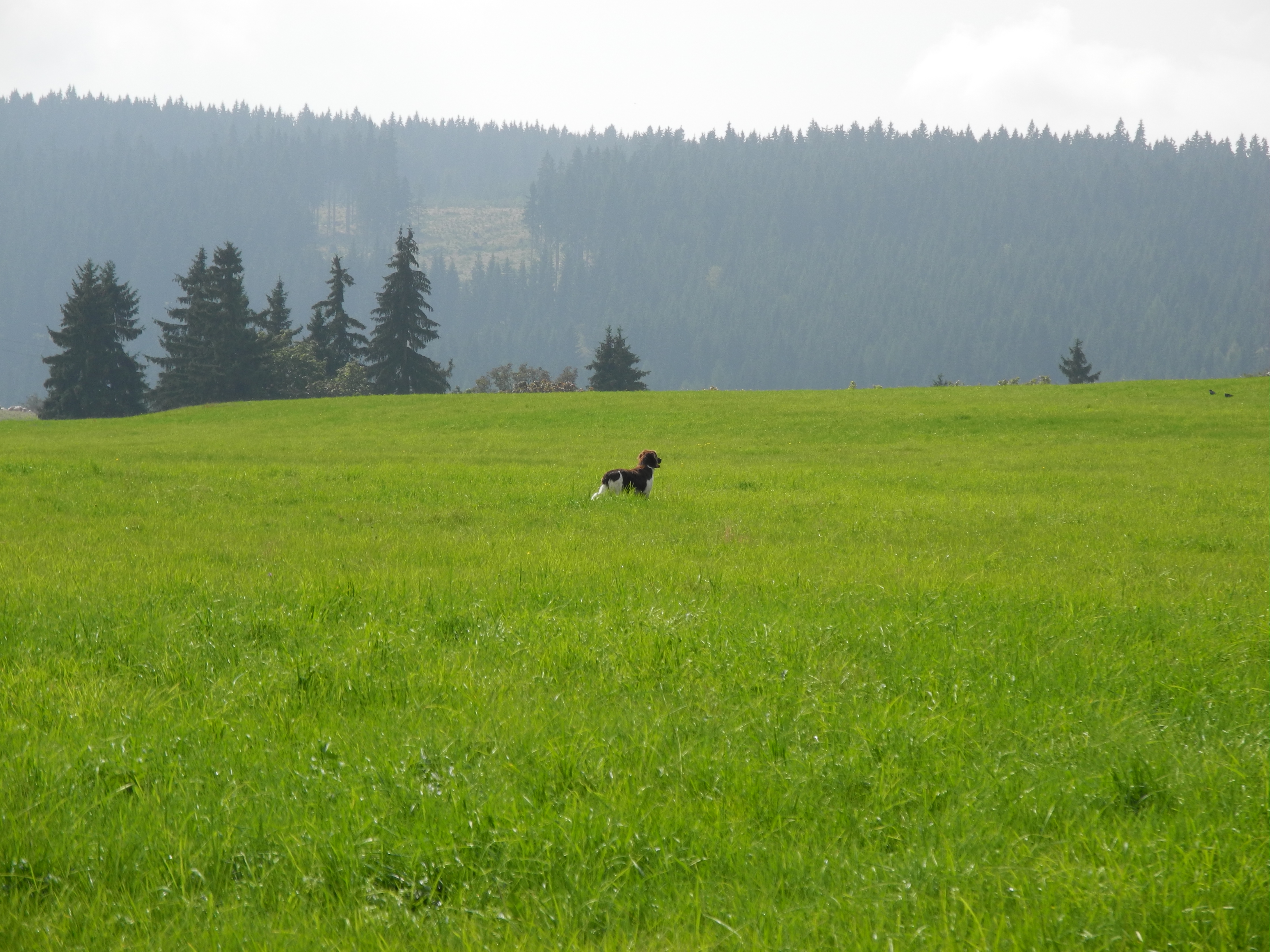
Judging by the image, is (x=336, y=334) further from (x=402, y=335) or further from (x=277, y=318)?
(x=402, y=335)

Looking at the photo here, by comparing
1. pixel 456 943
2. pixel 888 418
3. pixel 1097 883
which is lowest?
pixel 456 943

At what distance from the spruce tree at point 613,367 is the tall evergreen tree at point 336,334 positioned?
27310 mm

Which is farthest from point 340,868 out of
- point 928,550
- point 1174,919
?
point 928,550

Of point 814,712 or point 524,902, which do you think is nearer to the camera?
point 524,902

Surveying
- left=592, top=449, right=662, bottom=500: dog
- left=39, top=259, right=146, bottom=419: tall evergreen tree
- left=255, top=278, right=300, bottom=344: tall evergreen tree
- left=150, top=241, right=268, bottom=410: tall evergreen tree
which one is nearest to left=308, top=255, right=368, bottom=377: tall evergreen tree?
left=255, top=278, right=300, bottom=344: tall evergreen tree

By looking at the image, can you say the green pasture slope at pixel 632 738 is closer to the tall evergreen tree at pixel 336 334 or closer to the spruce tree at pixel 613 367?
the tall evergreen tree at pixel 336 334

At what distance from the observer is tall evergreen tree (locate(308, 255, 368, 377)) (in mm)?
96188

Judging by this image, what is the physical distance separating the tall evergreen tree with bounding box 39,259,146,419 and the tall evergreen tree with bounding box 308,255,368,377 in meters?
17.9

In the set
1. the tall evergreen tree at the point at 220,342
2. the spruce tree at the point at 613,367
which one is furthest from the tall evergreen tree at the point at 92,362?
the spruce tree at the point at 613,367

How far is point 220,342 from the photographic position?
90562 mm

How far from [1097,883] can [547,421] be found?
42237 millimetres

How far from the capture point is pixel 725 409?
4675 centimetres

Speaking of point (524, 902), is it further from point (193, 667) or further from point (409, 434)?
point (409, 434)

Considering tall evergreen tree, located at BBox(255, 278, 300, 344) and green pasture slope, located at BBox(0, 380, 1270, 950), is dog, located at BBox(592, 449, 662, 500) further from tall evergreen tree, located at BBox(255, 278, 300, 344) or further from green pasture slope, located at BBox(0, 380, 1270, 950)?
tall evergreen tree, located at BBox(255, 278, 300, 344)
